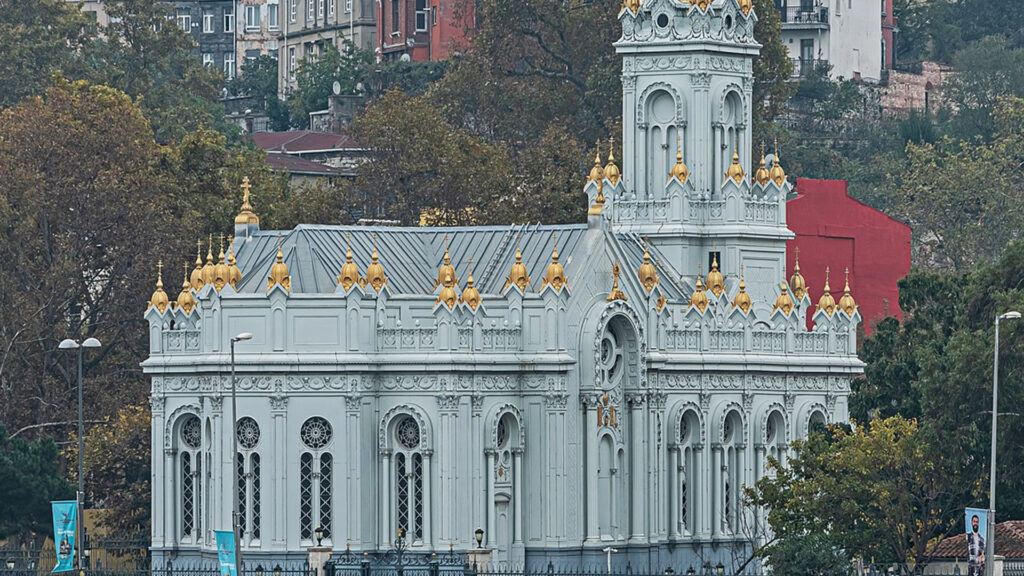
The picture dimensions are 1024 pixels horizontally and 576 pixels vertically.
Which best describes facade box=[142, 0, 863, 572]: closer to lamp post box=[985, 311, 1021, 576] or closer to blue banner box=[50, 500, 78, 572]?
blue banner box=[50, 500, 78, 572]

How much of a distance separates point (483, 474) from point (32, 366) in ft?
97.4

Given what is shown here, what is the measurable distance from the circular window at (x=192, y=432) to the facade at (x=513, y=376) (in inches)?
2.4

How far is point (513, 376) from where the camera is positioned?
338ft

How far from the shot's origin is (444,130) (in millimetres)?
137250

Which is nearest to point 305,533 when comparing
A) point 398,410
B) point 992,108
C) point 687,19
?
point 398,410

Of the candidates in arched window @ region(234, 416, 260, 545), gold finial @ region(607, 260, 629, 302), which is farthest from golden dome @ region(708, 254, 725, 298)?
arched window @ region(234, 416, 260, 545)

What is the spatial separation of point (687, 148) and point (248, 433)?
18955mm

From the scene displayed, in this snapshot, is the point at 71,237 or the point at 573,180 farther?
the point at 573,180

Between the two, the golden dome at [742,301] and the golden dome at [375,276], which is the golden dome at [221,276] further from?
the golden dome at [742,301]

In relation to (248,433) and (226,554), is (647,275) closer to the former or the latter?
(248,433)

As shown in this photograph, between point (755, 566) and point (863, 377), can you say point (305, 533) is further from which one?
point (863, 377)

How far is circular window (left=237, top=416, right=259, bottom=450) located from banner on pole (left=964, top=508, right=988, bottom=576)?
2082 cm

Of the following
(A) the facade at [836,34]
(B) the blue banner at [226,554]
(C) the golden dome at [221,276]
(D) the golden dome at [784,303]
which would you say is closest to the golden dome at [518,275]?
(C) the golden dome at [221,276]

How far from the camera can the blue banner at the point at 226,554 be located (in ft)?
304
